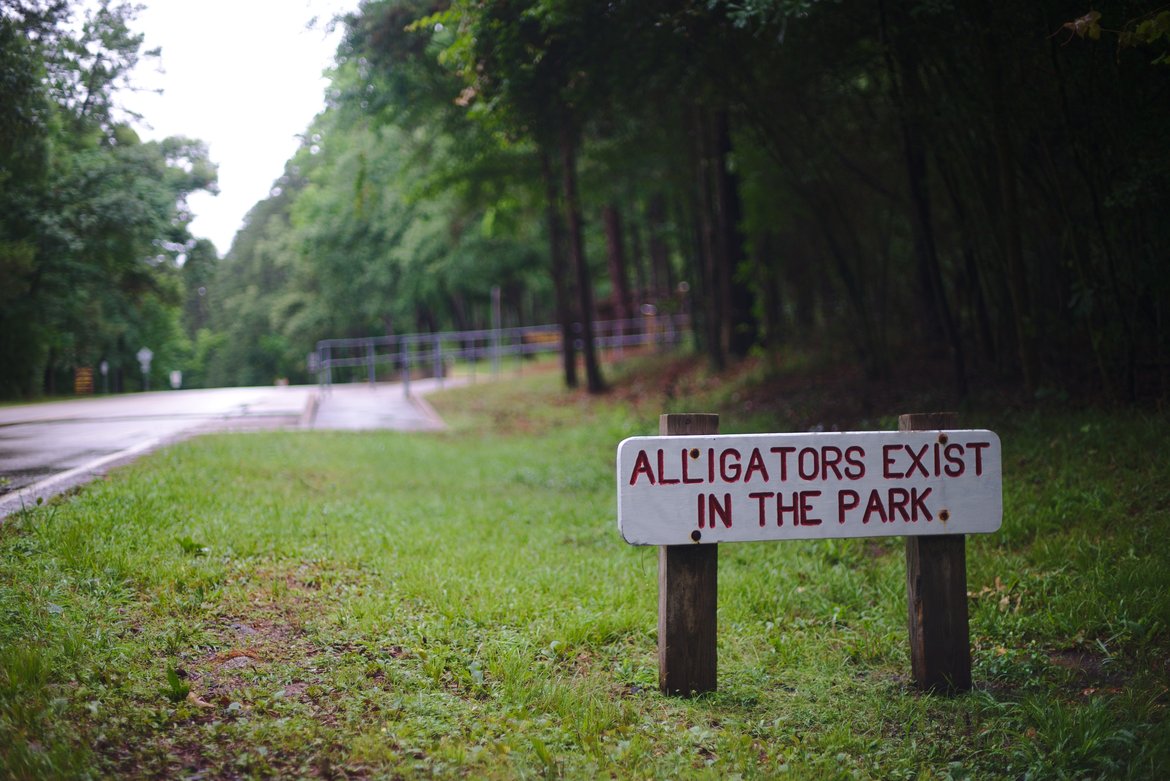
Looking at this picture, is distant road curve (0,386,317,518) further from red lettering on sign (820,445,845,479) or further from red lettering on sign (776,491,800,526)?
red lettering on sign (820,445,845,479)

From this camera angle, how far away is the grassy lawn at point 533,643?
10.4ft

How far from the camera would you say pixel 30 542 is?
169 inches

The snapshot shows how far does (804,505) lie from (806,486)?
0.08m

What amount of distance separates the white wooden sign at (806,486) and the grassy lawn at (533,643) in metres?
0.77

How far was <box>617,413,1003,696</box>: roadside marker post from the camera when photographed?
3596 mm

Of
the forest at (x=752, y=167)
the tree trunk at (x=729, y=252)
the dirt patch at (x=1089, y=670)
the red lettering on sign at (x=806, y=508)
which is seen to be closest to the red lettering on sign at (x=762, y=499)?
the red lettering on sign at (x=806, y=508)

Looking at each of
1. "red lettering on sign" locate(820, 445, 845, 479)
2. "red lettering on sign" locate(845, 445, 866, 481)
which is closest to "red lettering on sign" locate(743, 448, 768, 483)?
"red lettering on sign" locate(820, 445, 845, 479)

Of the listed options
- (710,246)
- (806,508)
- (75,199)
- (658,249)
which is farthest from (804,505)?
(658,249)

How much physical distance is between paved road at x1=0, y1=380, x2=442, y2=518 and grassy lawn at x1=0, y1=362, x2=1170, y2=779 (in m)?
0.32

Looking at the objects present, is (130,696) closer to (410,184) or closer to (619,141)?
(619,141)

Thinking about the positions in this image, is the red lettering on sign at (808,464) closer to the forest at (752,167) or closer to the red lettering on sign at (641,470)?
the red lettering on sign at (641,470)

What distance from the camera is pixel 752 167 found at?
1278 centimetres

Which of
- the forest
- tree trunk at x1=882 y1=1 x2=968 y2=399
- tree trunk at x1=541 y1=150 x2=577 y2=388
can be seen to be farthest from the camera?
tree trunk at x1=541 y1=150 x2=577 y2=388

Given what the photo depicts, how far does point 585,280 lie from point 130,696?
15193 millimetres
